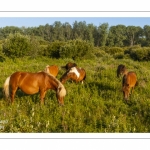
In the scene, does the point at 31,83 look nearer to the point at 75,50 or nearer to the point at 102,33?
the point at 75,50

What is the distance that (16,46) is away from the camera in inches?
917

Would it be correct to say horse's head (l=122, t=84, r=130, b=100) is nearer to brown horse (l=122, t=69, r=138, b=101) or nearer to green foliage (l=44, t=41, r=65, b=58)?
brown horse (l=122, t=69, r=138, b=101)

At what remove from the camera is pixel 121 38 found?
69.8 meters

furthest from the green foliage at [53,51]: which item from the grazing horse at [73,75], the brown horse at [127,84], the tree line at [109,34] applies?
the tree line at [109,34]

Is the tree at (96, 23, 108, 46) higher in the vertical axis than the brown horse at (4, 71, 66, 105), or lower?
higher

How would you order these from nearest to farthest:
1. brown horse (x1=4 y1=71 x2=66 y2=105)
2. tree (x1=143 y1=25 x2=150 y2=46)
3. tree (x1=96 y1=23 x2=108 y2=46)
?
brown horse (x1=4 y1=71 x2=66 y2=105) < tree (x1=143 y1=25 x2=150 y2=46) < tree (x1=96 y1=23 x2=108 y2=46)

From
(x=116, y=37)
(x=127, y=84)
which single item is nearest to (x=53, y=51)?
(x=127, y=84)

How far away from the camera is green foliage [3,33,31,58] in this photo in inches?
915

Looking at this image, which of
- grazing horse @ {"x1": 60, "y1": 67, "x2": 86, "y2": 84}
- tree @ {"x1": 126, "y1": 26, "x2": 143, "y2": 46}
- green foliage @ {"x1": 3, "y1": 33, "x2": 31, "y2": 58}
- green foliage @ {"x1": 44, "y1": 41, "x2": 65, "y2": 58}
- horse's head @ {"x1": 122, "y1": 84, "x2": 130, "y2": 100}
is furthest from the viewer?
tree @ {"x1": 126, "y1": 26, "x2": 143, "y2": 46}

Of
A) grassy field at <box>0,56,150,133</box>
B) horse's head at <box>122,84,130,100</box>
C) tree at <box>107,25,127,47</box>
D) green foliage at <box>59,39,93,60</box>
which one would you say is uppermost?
tree at <box>107,25,127,47</box>

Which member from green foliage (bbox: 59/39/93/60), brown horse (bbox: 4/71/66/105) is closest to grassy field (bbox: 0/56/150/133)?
brown horse (bbox: 4/71/66/105)

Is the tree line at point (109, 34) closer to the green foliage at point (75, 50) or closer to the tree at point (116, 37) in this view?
the tree at point (116, 37)
